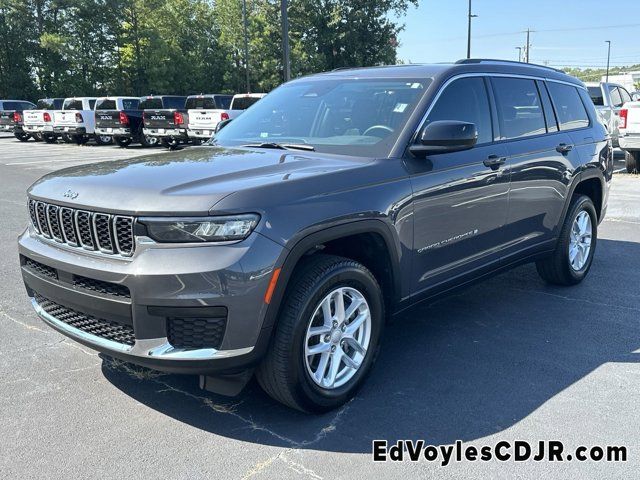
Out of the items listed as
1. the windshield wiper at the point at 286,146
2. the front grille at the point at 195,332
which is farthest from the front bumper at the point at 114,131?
the front grille at the point at 195,332

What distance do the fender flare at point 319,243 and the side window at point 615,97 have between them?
1625cm

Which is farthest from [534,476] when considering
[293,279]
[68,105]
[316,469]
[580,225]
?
[68,105]

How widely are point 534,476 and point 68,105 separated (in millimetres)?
27541

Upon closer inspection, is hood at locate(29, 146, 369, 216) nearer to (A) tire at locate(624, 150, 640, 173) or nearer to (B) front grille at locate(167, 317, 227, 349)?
(B) front grille at locate(167, 317, 227, 349)

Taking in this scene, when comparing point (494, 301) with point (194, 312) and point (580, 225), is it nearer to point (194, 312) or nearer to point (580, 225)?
point (580, 225)

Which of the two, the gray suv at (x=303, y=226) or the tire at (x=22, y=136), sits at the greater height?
the gray suv at (x=303, y=226)

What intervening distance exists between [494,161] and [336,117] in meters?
1.19

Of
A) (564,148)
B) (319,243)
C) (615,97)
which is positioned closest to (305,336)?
(319,243)

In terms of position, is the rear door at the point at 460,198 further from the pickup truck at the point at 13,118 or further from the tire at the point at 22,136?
the tire at the point at 22,136

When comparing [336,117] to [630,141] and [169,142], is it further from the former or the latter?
[169,142]

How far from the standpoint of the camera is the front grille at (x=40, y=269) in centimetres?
325

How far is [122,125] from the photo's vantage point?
22.8 m

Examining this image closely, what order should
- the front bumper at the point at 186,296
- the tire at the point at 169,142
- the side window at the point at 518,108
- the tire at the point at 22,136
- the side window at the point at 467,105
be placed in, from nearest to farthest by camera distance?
the front bumper at the point at 186,296 → the side window at the point at 467,105 → the side window at the point at 518,108 → the tire at the point at 169,142 → the tire at the point at 22,136

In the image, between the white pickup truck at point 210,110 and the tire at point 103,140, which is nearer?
the white pickup truck at point 210,110
